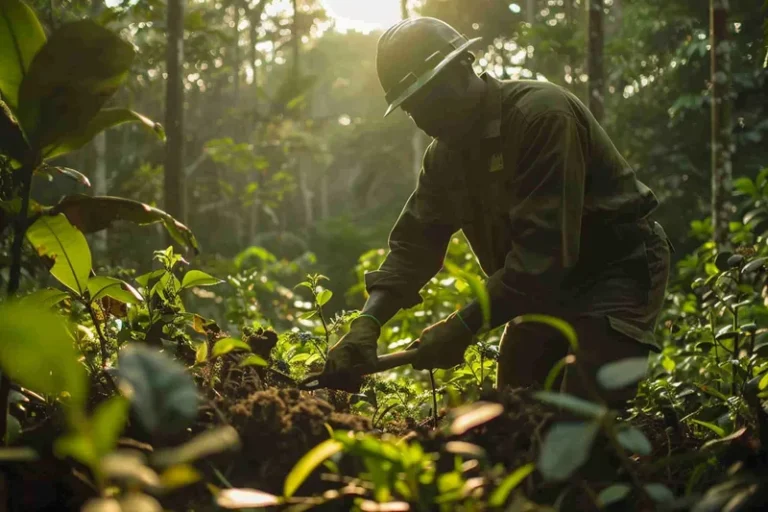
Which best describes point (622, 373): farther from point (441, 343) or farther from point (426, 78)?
point (426, 78)

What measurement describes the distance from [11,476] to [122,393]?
0.41 metres

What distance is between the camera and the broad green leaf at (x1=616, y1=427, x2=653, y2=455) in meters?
1.09

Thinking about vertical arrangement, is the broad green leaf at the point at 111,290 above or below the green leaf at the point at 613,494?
above

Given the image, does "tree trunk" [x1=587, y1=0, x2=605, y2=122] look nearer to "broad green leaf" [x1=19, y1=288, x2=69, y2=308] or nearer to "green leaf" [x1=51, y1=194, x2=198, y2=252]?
"green leaf" [x1=51, y1=194, x2=198, y2=252]

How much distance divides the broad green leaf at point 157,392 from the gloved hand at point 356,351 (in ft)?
5.07

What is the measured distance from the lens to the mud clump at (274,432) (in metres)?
1.65

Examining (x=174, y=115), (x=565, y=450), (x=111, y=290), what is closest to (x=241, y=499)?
(x=565, y=450)

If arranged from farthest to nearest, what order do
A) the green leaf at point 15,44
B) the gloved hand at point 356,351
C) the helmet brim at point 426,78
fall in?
the helmet brim at point 426,78 → the gloved hand at point 356,351 → the green leaf at point 15,44

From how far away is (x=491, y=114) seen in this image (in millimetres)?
2928

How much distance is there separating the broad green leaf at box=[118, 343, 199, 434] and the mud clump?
0.67 m

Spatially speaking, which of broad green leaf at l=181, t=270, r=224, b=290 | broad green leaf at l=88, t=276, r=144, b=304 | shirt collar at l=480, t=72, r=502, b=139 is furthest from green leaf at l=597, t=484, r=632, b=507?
shirt collar at l=480, t=72, r=502, b=139

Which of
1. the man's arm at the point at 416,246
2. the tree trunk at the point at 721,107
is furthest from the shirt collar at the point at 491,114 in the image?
the tree trunk at the point at 721,107

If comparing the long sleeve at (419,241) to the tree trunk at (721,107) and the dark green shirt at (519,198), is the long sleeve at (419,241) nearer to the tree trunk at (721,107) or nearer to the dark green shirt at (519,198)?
the dark green shirt at (519,198)

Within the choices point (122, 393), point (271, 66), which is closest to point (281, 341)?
point (122, 393)
